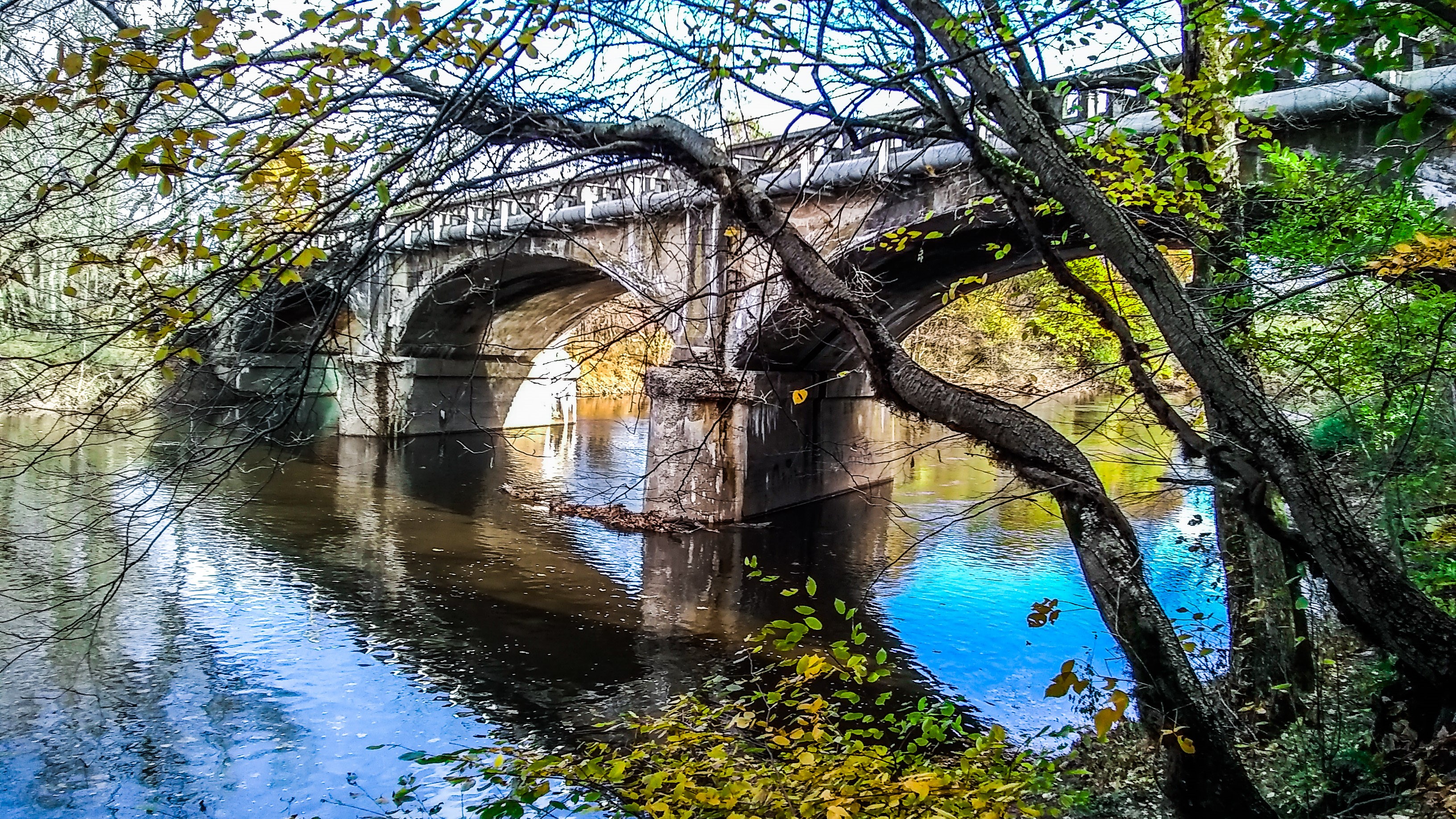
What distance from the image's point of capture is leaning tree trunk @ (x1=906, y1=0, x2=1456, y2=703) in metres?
2.53

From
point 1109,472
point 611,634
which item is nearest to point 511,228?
point 611,634

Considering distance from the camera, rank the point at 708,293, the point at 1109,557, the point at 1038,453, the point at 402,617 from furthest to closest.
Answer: the point at 402,617
the point at 708,293
the point at 1038,453
the point at 1109,557

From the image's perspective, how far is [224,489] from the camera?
14.4 meters

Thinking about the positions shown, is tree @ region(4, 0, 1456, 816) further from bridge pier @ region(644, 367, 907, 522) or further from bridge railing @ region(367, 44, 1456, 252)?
bridge pier @ region(644, 367, 907, 522)

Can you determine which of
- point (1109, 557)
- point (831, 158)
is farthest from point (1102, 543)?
point (831, 158)

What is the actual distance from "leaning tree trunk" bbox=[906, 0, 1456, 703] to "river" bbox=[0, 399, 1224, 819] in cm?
76

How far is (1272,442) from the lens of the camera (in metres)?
2.62

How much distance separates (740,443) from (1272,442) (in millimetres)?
11249

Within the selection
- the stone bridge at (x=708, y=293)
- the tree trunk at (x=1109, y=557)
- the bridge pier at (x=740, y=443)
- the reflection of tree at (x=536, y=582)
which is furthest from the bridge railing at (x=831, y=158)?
the bridge pier at (x=740, y=443)

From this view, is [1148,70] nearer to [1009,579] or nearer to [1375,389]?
[1375,389]

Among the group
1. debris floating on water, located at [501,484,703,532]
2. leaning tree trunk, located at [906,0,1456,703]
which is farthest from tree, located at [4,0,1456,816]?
debris floating on water, located at [501,484,703,532]

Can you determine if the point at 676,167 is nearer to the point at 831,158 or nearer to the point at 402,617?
the point at 831,158

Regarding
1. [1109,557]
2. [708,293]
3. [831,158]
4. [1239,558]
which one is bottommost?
[1239,558]

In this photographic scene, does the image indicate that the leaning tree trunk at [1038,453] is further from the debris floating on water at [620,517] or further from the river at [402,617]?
the debris floating on water at [620,517]
